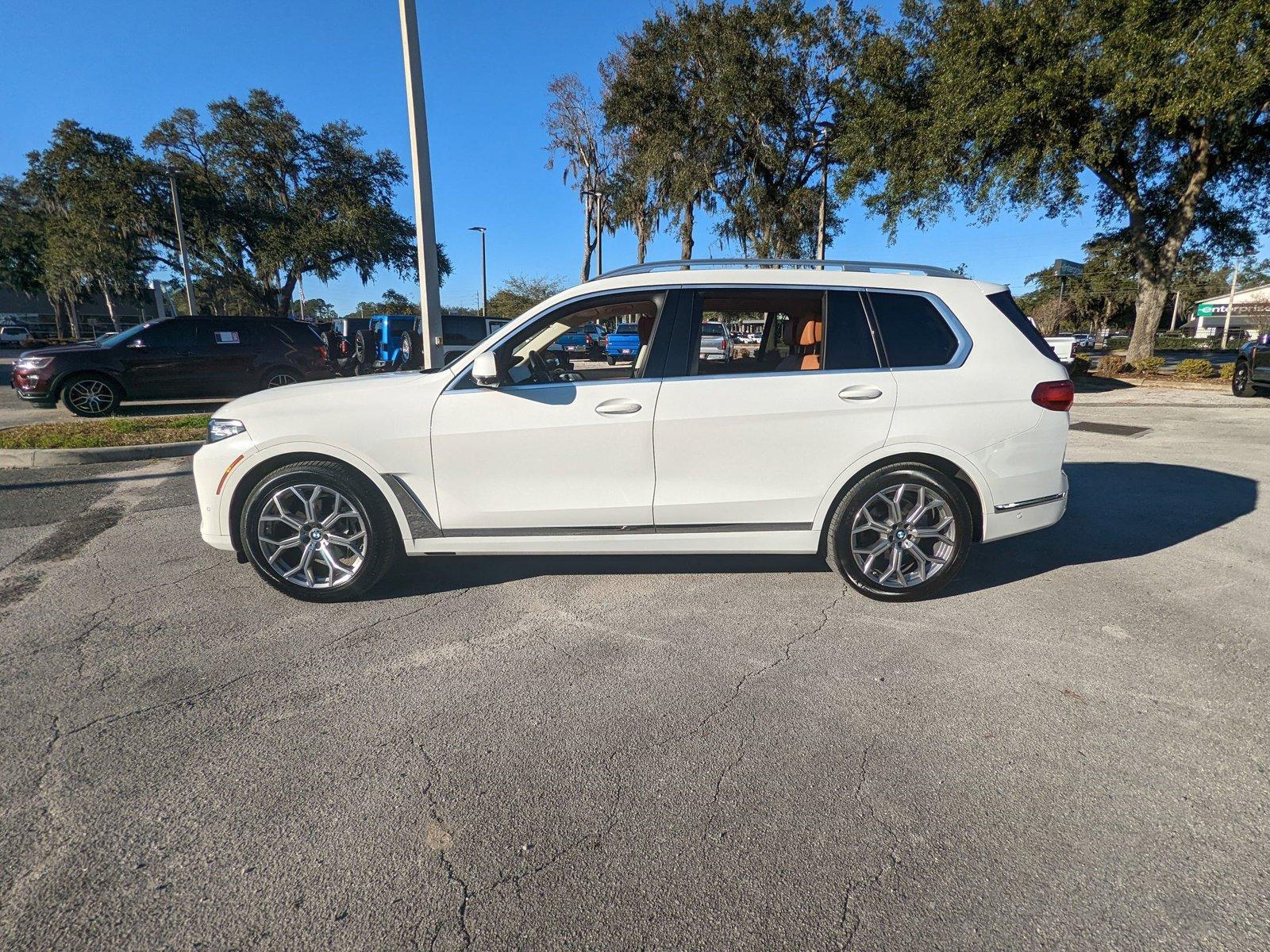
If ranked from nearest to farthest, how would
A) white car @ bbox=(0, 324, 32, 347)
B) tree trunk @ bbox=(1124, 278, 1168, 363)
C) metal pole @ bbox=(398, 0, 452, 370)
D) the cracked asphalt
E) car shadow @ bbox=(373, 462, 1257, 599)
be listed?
the cracked asphalt → car shadow @ bbox=(373, 462, 1257, 599) → metal pole @ bbox=(398, 0, 452, 370) → tree trunk @ bbox=(1124, 278, 1168, 363) → white car @ bbox=(0, 324, 32, 347)

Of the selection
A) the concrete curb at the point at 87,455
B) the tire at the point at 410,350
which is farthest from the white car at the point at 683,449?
the tire at the point at 410,350

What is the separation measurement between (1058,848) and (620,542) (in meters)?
2.34

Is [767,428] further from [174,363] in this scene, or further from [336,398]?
[174,363]

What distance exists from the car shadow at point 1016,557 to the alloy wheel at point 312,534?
12.7 inches

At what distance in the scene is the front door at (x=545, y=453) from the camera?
3576 mm

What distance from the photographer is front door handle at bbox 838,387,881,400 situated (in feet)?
11.9

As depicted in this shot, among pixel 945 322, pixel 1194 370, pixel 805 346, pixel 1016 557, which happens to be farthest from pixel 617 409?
pixel 1194 370

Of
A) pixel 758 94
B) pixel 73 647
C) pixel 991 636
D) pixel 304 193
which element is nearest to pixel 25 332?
pixel 304 193

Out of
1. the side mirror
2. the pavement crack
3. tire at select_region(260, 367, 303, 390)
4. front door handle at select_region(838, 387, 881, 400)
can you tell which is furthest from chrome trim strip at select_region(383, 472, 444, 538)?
tire at select_region(260, 367, 303, 390)

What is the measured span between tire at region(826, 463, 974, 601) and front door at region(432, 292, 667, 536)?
1.15 m

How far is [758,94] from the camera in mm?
25375

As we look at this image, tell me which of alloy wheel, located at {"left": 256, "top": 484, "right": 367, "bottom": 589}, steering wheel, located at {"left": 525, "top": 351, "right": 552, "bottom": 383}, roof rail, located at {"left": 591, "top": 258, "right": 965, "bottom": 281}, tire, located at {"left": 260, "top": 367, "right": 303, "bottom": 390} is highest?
roof rail, located at {"left": 591, "top": 258, "right": 965, "bottom": 281}

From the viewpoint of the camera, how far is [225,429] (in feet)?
12.2

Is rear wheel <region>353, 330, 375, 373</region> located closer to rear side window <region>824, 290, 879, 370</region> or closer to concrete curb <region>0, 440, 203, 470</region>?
concrete curb <region>0, 440, 203, 470</region>
